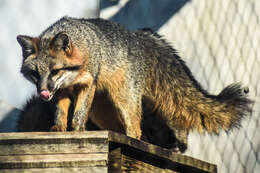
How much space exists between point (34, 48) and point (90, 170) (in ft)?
3.16

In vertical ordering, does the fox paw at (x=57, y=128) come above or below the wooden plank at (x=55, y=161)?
above

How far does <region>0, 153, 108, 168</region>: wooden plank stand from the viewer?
2156 mm

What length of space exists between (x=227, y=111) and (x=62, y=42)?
52.4 inches

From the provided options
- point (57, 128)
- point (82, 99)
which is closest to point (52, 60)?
point (82, 99)

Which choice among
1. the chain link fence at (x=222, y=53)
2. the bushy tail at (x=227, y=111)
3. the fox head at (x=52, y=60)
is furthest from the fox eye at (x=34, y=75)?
the chain link fence at (x=222, y=53)

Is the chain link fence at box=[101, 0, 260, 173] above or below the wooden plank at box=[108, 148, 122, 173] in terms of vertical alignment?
above

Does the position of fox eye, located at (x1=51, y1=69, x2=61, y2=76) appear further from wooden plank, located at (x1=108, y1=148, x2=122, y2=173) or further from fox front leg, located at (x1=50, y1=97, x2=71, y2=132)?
wooden plank, located at (x1=108, y1=148, x2=122, y2=173)

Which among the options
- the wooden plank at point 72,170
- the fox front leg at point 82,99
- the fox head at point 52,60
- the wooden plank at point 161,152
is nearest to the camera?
the wooden plank at point 72,170

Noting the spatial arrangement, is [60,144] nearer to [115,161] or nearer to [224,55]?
[115,161]

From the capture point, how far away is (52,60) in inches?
109

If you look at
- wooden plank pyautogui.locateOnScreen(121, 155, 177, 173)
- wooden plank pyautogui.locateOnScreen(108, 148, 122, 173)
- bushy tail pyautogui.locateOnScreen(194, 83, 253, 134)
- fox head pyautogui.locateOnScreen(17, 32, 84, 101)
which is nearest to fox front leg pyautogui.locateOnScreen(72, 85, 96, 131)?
fox head pyautogui.locateOnScreen(17, 32, 84, 101)

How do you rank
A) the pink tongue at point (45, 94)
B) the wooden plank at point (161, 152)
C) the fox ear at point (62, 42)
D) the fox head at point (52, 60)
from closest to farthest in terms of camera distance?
the wooden plank at point (161, 152) < the pink tongue at point (45, 94) < the fox head at point (52, 60) < the fox ear at point (62, 42)

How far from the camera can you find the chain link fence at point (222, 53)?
147 inches

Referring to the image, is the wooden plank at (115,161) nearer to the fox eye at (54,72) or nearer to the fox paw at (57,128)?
the fox eye at (54,72)
